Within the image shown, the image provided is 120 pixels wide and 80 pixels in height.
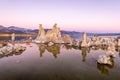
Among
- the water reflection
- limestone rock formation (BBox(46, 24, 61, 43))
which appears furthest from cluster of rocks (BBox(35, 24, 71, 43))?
the water reflection

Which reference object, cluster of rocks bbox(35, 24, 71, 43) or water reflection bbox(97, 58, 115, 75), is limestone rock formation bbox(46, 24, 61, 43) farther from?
water reflection bbox(97, 58, 115, 75)

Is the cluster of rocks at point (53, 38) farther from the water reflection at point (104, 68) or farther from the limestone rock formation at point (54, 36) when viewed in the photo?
the water reflection at point (104, 68)

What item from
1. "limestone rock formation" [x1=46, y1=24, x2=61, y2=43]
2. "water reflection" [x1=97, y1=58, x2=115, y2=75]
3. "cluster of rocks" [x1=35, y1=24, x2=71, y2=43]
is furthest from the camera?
"cluster of rocks" [x1=35, y1=24, x2=71, y2=43]

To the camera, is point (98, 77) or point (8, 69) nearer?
point (98, 77)

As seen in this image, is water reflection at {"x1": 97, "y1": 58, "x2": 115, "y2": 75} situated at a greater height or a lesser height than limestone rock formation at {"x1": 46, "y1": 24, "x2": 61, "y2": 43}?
lesser

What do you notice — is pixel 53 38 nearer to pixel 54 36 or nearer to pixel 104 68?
pixel 54 36

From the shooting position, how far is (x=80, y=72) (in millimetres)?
33219

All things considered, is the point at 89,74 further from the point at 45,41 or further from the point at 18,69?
the point at 45,41

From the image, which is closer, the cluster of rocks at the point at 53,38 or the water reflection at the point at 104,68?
the water reflection at the point at 104,68

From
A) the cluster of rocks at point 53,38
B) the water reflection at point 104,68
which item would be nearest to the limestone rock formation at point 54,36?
the cluster of rocks at point 53,38

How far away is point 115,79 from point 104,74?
377cm

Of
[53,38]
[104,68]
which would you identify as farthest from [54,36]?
[104,68]

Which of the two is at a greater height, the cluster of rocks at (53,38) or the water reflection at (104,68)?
the cluster of rocks at (53,38)

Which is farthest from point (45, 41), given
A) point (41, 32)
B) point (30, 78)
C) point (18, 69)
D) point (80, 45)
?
point (30, 78)
